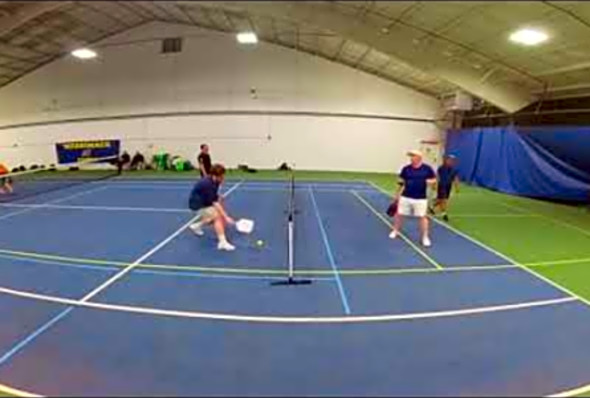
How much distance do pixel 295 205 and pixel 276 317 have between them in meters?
9.22

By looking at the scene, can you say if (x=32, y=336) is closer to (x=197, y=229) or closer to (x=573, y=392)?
(x=197, y=229)

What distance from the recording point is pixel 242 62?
29.5m

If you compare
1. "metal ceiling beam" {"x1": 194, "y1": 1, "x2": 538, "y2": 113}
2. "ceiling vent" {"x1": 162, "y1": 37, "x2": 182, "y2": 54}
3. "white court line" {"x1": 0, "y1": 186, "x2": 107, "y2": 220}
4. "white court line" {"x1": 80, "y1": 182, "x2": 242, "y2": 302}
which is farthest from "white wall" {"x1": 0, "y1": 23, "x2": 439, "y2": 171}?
"white court line" {"x1": 80, "y1": 182, "x2": 242, "y2": 302}

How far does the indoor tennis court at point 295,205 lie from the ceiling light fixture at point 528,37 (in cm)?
30

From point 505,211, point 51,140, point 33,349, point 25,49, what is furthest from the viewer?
point 51,140

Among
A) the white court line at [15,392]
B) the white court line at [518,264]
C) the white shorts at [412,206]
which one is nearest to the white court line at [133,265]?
the white court line at [15,392]

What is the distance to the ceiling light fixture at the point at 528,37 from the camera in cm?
1287

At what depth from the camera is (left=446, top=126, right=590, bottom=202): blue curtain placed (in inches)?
707

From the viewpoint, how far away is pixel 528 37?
1329 cm

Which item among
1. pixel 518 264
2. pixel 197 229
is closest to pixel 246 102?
pixel 197 229

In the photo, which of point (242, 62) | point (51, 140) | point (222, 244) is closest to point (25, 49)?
point (51, 140)

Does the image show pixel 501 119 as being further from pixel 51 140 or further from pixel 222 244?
pixel 51 140

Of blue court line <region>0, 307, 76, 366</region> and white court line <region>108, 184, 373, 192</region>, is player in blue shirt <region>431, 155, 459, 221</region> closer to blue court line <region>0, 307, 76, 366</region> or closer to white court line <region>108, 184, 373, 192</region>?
white court line <region>108, 184, 373, 192</region>

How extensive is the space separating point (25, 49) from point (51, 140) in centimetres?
678
